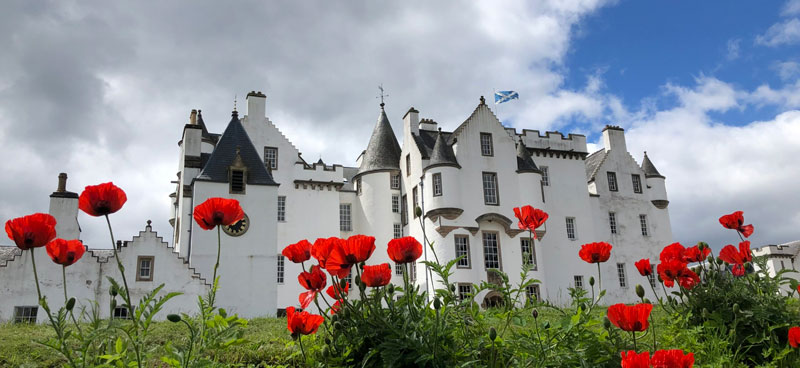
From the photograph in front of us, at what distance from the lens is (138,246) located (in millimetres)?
23891

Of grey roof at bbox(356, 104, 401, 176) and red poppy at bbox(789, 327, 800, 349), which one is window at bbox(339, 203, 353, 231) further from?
red poppy at bbox(789, 327, 800, 349)

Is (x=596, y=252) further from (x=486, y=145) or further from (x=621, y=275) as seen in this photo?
(x=621, y=275)

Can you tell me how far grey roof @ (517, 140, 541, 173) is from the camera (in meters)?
33.1

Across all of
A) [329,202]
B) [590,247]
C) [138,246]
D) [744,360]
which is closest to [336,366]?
[590,247]

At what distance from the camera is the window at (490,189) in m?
32.2

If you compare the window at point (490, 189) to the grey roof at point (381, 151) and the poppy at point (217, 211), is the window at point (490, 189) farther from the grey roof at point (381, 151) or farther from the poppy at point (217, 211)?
the poppy at point (217, 211)

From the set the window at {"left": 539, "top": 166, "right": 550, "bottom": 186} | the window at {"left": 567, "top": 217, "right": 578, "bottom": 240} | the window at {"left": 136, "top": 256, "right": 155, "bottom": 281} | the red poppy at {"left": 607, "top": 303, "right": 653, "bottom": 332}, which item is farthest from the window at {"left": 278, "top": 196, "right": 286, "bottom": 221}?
the red poppy at {"left": 607, "top": 303, "right": 653, "bottom": 332}

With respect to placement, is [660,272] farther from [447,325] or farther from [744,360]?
[447,325]

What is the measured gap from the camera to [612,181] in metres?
38.3

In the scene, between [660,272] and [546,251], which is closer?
[660,272]

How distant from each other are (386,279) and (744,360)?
4.94 m

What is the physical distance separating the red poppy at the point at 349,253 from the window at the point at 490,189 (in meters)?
28.2

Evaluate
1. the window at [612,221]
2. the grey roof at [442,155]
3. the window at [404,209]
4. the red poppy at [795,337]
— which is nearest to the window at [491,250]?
the grey roof at [442,155]

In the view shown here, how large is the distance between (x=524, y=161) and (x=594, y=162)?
9.40 meters
